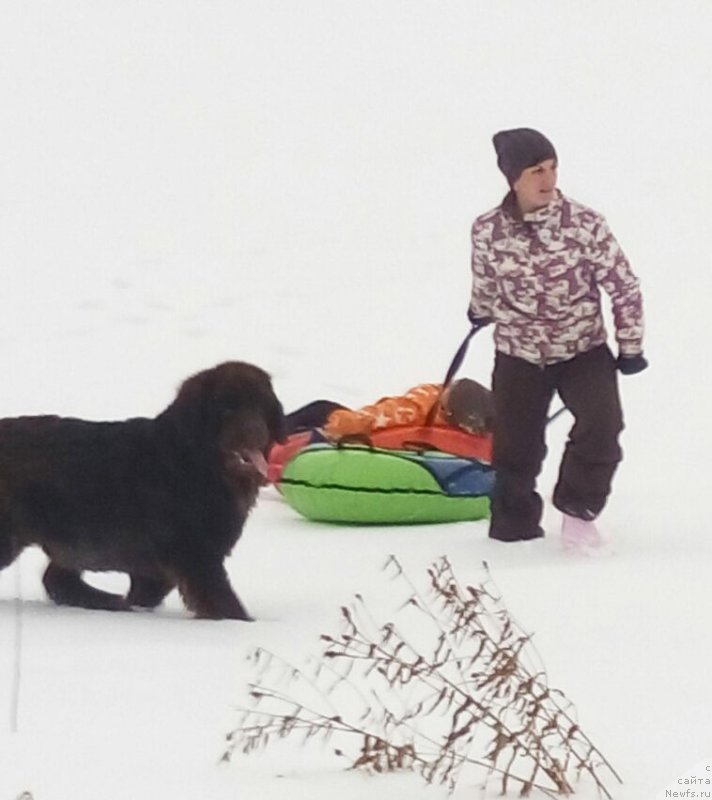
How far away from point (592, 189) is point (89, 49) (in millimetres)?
2340

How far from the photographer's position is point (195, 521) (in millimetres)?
4102

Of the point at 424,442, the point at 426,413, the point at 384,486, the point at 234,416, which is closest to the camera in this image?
the point at 234,416

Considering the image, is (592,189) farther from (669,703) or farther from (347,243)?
(669,703)

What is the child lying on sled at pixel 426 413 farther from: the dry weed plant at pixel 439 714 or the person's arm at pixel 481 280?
the dry weed plant at pixel 439 714

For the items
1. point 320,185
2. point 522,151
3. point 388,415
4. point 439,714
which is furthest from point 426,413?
point 320,185

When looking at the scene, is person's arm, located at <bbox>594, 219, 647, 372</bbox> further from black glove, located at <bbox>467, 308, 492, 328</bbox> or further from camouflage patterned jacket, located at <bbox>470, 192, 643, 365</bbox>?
black glove, located at <bbox>467, 308, 492, 328</bbox>

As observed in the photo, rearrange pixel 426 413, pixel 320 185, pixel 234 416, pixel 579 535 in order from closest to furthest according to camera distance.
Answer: pixel 234 416 < pixel 579 535 < pixel 426 413 < pixel 320 185

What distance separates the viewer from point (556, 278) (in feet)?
15.5

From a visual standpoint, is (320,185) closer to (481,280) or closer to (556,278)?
(481,280)

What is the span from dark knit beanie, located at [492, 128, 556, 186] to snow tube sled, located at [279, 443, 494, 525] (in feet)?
2.69

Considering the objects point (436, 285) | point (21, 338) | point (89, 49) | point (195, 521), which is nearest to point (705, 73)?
point (436, 285)

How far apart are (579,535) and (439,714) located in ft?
4.34

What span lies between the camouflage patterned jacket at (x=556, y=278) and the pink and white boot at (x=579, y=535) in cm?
40

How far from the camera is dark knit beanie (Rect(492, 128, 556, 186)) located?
469cm
